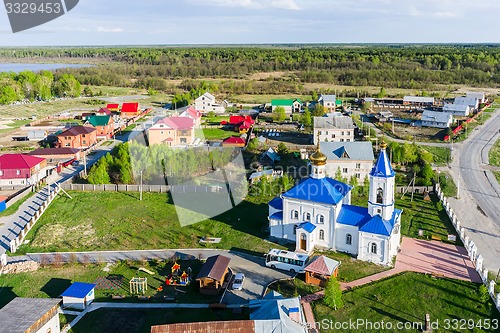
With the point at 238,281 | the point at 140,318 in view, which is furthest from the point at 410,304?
the point at 140,318

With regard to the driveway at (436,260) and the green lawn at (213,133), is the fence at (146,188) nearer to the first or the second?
the driveway at (436,260)

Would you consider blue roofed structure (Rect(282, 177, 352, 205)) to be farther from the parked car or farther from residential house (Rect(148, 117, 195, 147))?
residential house (Rect(148, 117, 195, 147))

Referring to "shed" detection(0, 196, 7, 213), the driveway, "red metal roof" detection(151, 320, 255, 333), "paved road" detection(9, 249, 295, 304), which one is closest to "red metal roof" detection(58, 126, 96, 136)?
"shed" detection(0, 196, 7, 213)

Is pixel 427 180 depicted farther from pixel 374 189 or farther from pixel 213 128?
pixel 213 128

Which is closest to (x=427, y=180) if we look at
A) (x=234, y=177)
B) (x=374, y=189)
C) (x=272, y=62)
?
(x=374, y=189)

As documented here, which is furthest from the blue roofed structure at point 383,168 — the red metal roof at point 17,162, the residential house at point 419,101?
the residential house at point 419,101

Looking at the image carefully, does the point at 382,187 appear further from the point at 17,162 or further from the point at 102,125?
the point at 102,125
